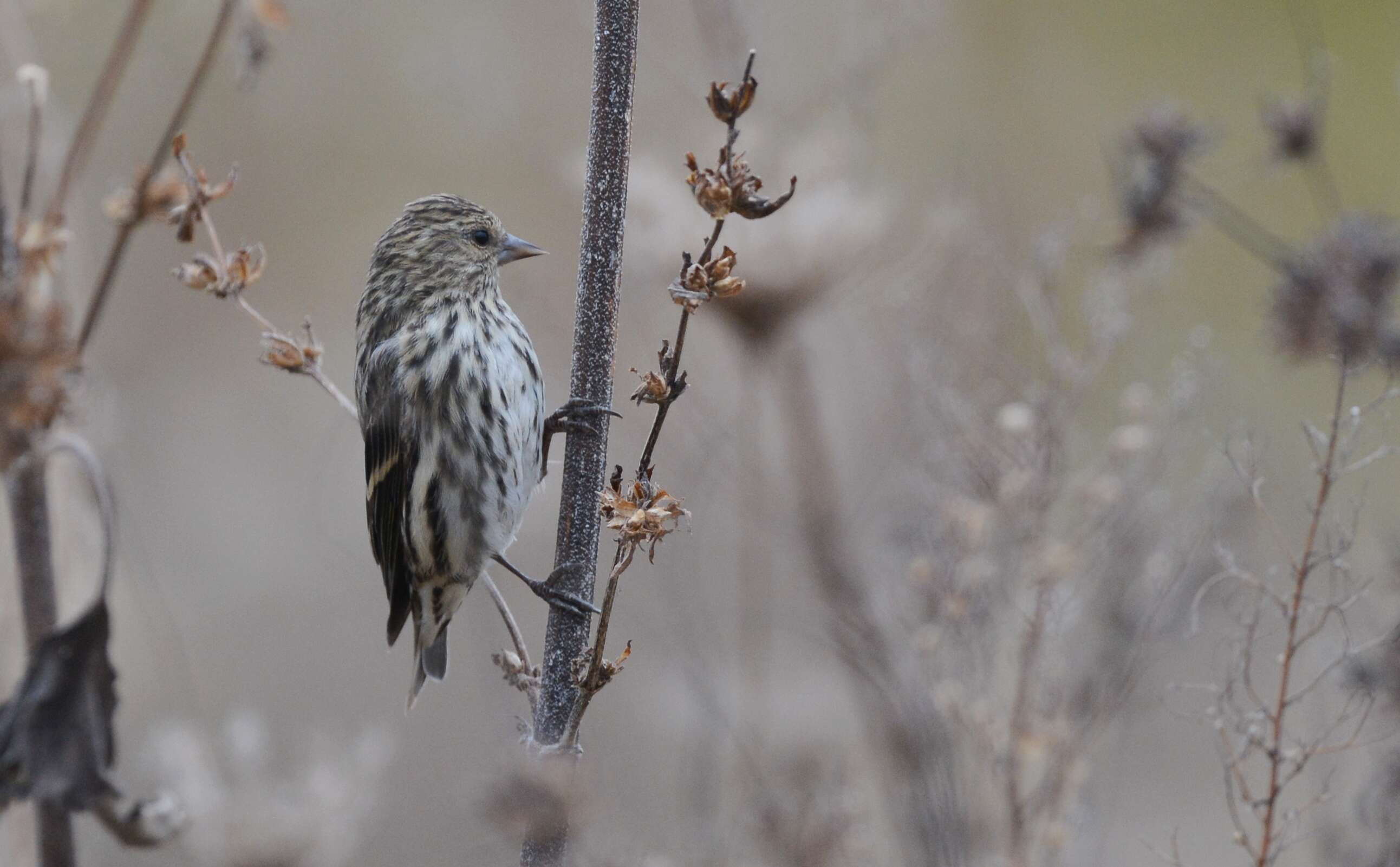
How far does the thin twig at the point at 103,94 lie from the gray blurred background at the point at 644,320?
49cm

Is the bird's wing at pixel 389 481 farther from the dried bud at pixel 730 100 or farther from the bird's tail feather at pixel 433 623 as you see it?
the dried bud at pixel 730 100

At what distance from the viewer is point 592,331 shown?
1626mm

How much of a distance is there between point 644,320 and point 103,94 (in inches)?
90.0

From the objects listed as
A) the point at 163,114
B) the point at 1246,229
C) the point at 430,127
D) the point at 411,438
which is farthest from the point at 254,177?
the point at 1246,229

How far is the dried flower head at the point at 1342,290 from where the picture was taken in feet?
8.84

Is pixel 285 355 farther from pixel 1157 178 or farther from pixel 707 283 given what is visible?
pixel 1157 178

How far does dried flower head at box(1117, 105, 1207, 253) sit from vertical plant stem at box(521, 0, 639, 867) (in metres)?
1.90

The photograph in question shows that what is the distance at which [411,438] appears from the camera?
9.91 ft

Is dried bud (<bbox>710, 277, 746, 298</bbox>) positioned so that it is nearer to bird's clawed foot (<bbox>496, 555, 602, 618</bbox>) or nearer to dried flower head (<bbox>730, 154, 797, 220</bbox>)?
dried flower head (<bbox>730, 154, 797, 220</bbox>)

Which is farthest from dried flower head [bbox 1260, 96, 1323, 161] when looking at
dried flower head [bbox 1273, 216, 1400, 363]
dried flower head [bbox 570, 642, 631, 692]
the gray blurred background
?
dried flower head [bbox 570, 642, 631, 692]

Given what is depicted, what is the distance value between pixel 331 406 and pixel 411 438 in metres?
3.61

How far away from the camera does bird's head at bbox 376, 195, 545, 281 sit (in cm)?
295

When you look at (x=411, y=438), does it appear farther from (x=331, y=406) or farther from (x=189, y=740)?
(x=331, y=406)

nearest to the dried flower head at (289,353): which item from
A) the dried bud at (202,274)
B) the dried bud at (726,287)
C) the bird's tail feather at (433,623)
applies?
the dried bud at (202,274)
